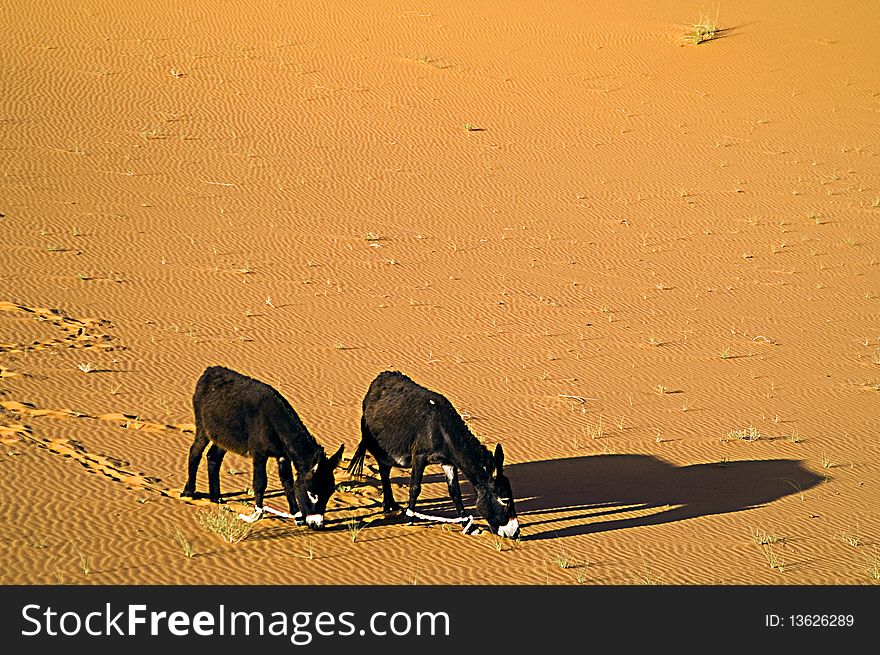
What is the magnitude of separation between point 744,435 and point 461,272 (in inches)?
289

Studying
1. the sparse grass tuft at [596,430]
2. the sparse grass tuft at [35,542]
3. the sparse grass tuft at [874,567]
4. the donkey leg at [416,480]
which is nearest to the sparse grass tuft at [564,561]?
the donkey leg at [416,480]

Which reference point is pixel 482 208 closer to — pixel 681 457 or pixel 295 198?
pixel 295 198

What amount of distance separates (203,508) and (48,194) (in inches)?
502

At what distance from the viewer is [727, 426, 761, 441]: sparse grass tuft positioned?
13.8 metres

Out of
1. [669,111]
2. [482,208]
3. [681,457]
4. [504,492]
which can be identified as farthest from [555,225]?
[504,492]

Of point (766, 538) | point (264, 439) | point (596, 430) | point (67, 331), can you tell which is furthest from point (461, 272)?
point (264, 439)

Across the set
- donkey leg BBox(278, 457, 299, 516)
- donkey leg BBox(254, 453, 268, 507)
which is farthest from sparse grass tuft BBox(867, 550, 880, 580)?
donkey leg BBox(254, 453, 268, 507)

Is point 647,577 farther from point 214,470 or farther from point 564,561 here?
point 214,470

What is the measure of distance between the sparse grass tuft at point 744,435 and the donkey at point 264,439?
5828mm

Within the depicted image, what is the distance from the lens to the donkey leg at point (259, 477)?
10.1 m

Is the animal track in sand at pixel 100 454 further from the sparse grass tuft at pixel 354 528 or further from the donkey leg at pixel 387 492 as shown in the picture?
the sparse grass tuft at pixel 354 528

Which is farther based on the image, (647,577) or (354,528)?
(354,528)

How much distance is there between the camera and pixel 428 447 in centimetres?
1048

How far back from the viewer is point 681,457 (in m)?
13.1
